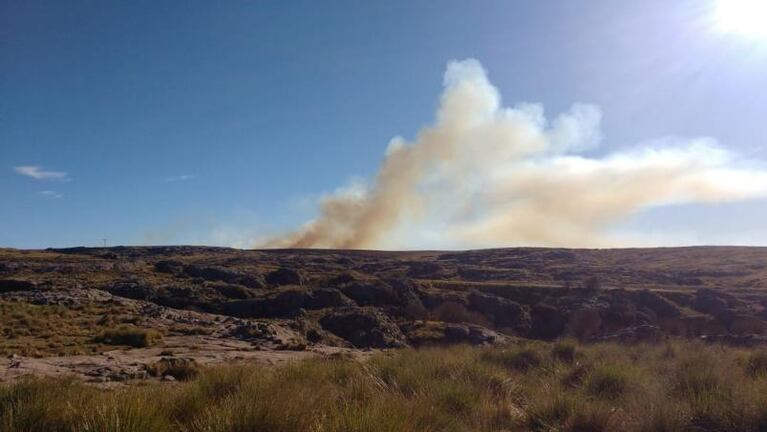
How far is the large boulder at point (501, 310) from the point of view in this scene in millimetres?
51750

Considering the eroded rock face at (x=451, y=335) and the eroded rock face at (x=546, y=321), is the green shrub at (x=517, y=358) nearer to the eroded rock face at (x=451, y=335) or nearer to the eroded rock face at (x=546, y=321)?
the eroded rock face at (x=451, y=335)

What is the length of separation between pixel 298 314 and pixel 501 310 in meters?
18.7

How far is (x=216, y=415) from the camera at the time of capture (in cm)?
742

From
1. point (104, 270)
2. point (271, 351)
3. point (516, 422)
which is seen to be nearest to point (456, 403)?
point (516, 422)

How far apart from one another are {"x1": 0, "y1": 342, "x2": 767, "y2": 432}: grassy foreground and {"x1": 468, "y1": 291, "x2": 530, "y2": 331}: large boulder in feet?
117

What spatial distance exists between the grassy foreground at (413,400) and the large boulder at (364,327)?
23305mm

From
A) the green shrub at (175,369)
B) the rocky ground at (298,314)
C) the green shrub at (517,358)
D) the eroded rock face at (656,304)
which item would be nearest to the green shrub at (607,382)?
the green shrub at (517,358)

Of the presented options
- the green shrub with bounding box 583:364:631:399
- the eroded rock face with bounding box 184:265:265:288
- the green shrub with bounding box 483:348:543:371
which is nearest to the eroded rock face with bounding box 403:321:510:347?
the green shrub with bounding box 483:348:543:371

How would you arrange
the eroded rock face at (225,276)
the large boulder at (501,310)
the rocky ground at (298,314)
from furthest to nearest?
1. the eroded rock face at (225,276)
2. the large boulder at (501,310)
3. the rocky ground at (298,314)

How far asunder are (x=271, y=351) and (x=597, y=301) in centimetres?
3544

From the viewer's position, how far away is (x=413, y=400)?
32.1ft

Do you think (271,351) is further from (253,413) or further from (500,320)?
(500,320)

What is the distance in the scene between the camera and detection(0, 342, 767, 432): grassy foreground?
7.49m

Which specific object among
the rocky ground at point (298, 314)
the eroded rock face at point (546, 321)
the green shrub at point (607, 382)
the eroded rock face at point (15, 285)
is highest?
the eroded rock face at point (15, 285)
